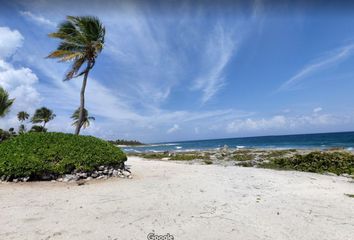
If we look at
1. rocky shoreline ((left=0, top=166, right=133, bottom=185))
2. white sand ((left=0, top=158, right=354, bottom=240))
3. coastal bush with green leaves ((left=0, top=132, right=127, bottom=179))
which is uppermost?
coastal bush with green leaves ((left=0, top=132, right=127, bottom=179))

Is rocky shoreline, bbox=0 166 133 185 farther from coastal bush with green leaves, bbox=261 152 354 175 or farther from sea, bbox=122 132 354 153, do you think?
sea, bbox=122 132 354 153

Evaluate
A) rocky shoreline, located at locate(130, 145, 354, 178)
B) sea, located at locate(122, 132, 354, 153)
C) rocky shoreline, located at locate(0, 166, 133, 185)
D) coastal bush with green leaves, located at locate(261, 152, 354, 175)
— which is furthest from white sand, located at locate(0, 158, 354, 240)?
sea, located at locate(122, 132, 354, 153)

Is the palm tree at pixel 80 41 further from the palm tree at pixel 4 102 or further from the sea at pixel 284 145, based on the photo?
the sea at pixel 284 145

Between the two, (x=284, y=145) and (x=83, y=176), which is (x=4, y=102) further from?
(x=284, y=145)

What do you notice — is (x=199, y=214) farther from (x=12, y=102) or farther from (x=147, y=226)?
(x=12, y=102)

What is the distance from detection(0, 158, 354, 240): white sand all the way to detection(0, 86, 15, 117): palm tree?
19380mm

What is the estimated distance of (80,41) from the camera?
1479cm

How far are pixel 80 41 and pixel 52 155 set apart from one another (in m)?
8.56

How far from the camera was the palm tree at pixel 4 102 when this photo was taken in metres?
23.2

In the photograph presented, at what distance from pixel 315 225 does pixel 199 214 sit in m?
2.31

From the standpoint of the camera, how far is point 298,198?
22.9ft

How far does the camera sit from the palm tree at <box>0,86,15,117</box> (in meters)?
23.2

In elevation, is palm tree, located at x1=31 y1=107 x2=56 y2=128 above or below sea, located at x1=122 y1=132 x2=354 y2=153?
above

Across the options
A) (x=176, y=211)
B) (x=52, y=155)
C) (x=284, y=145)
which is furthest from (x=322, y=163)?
(x=284, y=145)
